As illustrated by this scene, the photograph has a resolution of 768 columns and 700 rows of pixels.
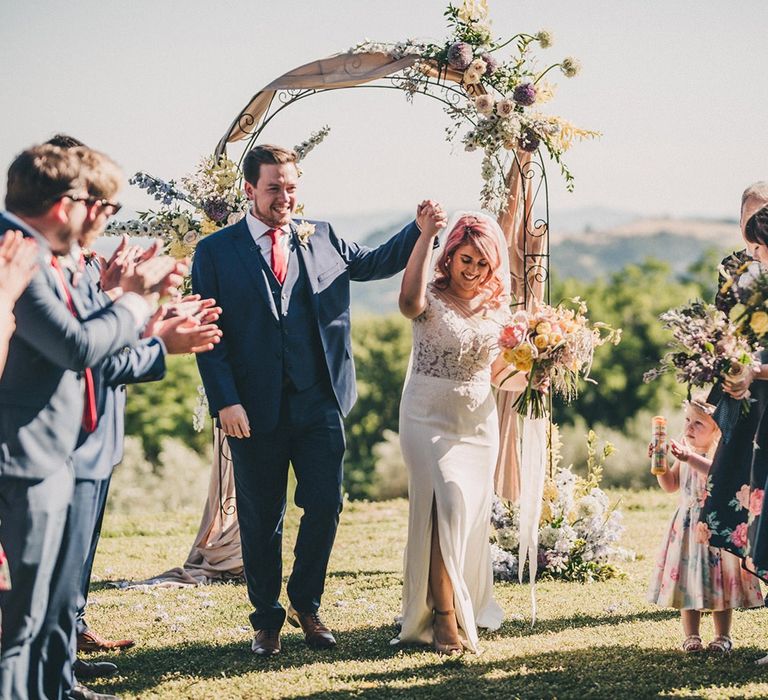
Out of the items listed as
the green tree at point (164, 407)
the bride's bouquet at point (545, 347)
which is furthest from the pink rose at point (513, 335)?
the green tree at point (164, 407)

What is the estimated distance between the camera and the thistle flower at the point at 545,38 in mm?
6590

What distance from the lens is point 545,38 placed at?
21.7 feet

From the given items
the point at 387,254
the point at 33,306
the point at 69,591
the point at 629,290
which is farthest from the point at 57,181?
the point at 629,290

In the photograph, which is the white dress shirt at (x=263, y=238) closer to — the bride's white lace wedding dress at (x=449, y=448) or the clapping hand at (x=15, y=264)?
the bride's white lace wedding dress at (x=449, y=448)

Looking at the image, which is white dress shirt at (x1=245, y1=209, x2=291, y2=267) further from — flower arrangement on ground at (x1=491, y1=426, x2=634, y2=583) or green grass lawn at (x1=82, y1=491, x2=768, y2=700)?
flower arrangement on ground at (x1=491, y1=426, x2=634, y2=583)

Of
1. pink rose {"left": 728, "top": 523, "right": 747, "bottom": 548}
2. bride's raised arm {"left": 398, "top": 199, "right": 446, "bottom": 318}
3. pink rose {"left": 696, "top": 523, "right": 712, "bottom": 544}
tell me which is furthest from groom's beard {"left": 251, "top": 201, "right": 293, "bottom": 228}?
pink rose {"left": 728, "top": 523, "right": 747, "bottom": 548}

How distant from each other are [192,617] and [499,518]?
8.14 feet

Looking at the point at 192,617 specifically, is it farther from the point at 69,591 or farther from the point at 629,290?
the point at 629,290

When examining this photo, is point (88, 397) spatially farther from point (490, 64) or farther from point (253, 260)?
point (490, 64)

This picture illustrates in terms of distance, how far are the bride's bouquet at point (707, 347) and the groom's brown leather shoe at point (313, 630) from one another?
2.18m

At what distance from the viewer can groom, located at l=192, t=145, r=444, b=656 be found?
17.5 ft

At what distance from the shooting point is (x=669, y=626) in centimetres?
593

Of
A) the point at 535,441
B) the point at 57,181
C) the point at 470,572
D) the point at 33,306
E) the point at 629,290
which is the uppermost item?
the point at 629,290

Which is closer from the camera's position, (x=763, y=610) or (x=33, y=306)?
(x=33, y=306)
